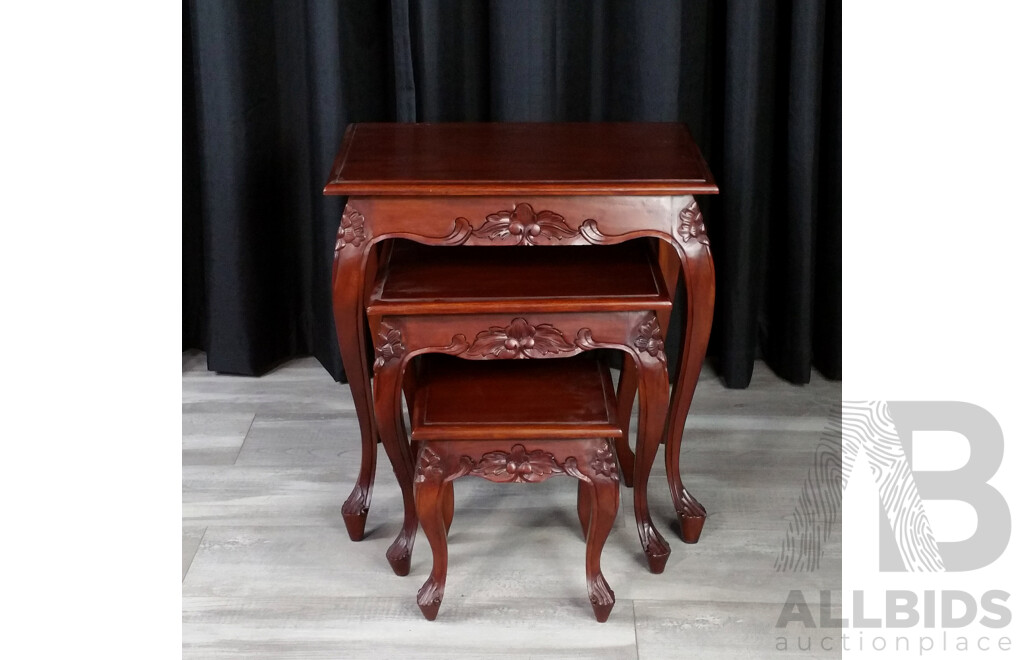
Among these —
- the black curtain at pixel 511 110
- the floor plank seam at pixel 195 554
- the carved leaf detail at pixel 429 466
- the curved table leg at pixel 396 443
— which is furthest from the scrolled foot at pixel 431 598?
the black curtain at pixel 511 110

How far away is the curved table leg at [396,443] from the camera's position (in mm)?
1646

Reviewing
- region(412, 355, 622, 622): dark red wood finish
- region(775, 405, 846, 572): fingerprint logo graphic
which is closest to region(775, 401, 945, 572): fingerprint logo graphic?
region(775, 405, 846, 572): fingerprint logo graphic

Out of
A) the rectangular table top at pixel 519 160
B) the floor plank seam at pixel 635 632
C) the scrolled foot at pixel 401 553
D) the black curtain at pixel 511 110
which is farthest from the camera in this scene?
the black curtain at pixel 511 110

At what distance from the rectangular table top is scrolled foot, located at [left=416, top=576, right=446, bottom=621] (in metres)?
0.64

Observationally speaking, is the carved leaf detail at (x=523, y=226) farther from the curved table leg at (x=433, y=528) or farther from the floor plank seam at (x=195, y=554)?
the floor plank seam at (x=195, y=554)

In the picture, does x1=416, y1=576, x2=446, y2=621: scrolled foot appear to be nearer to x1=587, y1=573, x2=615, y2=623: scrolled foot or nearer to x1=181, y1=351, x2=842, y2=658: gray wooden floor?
x1=181, y1=351, x2=842, y2=658: gray wooden floor

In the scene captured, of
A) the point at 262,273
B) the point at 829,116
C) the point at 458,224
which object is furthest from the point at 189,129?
the point at 829,116

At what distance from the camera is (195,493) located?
206 centimetres

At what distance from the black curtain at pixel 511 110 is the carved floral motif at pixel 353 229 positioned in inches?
25.5

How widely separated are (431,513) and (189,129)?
1.22m

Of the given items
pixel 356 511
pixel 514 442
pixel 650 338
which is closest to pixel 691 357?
pixel 650 338

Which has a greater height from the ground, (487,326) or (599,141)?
(599,141)

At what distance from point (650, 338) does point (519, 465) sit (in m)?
0.28

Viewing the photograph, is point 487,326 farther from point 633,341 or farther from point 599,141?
point 599,141
